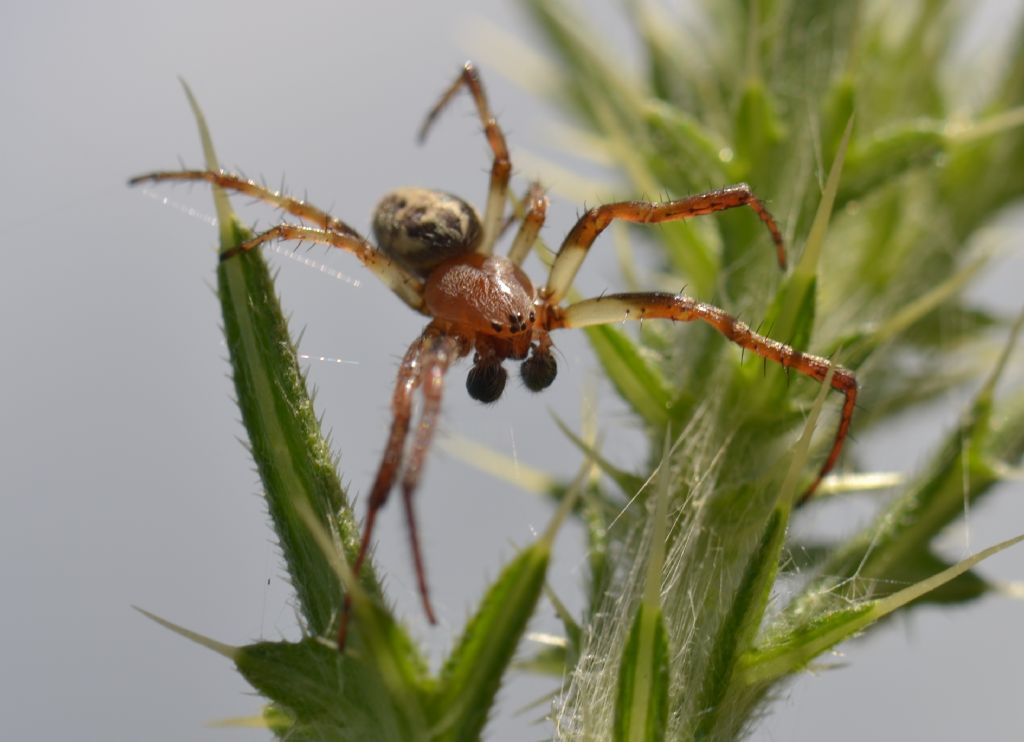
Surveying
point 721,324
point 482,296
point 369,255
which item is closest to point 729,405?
point 721,324

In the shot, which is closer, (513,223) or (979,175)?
(979,175)

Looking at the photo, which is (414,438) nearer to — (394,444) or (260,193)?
(394,444)

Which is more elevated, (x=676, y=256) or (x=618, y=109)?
(x=618, y=109)

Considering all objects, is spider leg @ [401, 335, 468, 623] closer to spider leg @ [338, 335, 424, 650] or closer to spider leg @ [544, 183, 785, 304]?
spider leg @ [338, 335, 424, 650]

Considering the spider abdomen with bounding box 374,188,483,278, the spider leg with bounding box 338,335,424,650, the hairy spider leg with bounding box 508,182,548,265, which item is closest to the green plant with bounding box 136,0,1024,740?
the spider leg with bounding box 338,335,424,650

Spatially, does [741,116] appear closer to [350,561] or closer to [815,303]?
[815,303]

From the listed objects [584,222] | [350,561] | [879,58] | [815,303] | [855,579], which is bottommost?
[350,561]

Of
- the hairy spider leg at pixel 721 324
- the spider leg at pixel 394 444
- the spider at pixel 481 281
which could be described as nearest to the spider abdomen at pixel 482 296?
the spider at pixel 481 281

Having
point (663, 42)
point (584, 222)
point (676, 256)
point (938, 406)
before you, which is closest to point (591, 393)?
point (676, 256)
